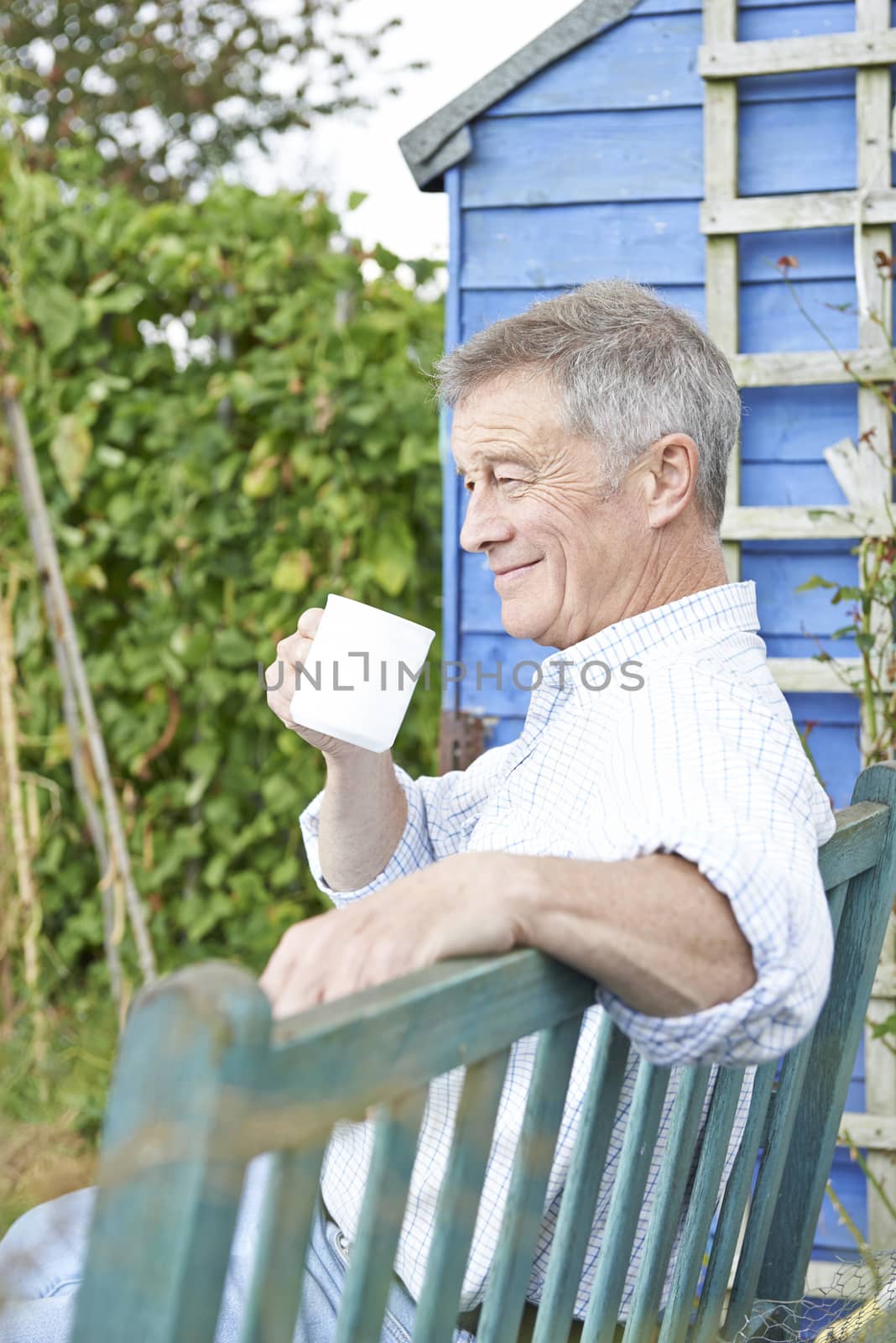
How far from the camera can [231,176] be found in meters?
9.59

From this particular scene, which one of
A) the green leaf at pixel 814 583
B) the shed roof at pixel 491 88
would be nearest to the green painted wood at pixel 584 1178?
the green leaf at pixel 814 583

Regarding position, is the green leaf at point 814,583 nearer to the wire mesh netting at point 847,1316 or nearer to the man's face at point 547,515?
the man's face at point 547,515

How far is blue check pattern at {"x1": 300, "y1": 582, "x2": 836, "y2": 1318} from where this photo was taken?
870 millimetres

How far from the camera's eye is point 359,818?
5.27ft

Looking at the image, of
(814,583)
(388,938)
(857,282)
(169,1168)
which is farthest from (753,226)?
(169,1168)

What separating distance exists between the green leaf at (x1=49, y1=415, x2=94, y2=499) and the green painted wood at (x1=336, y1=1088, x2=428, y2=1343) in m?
2.92

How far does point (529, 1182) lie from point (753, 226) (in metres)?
2.12

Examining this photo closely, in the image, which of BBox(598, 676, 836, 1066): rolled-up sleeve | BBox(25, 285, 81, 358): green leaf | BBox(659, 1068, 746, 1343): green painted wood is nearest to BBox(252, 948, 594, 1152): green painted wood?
BBox(598, 676, 836, 1066): rolled-up sleeve

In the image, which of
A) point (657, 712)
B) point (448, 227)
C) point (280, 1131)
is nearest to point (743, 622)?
point (657, 712)

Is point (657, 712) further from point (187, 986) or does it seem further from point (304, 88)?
point (304, 88)

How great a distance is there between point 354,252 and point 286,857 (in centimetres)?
157

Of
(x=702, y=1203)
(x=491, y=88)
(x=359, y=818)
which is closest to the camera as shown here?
(x=702, y=1203)

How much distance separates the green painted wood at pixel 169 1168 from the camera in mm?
495

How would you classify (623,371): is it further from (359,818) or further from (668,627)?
(359,818)
